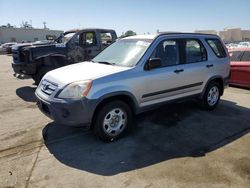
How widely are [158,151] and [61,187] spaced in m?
1.68

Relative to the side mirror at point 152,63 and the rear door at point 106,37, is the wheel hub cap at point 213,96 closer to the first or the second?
the side mirror at point 152,63

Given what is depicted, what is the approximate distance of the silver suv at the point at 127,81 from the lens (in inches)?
162

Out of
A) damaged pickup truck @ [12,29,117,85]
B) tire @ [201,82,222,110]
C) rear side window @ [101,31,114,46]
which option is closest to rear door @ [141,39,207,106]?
tire @ [201,82,222,110]

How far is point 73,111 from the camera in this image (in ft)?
13.3

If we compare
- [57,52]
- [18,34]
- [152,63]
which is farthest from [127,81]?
Result: [18,34]

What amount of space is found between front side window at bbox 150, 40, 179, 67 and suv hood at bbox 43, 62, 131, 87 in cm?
85

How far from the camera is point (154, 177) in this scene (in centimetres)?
348

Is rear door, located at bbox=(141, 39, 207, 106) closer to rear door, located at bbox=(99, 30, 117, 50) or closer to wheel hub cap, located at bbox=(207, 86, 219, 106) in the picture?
wheel hub cap, located at bbox=(207, 86, 219, 106)

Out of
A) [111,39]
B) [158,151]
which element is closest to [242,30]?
[111,39]

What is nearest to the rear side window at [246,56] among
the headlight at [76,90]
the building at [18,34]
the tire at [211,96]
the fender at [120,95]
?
the tire at [211,96]

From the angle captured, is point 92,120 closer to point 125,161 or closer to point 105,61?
point 125,161

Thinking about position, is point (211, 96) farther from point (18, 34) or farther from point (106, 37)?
point (18, 34)

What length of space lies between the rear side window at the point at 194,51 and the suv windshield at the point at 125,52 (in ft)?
3.57

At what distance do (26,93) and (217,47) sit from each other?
599 centimetres
